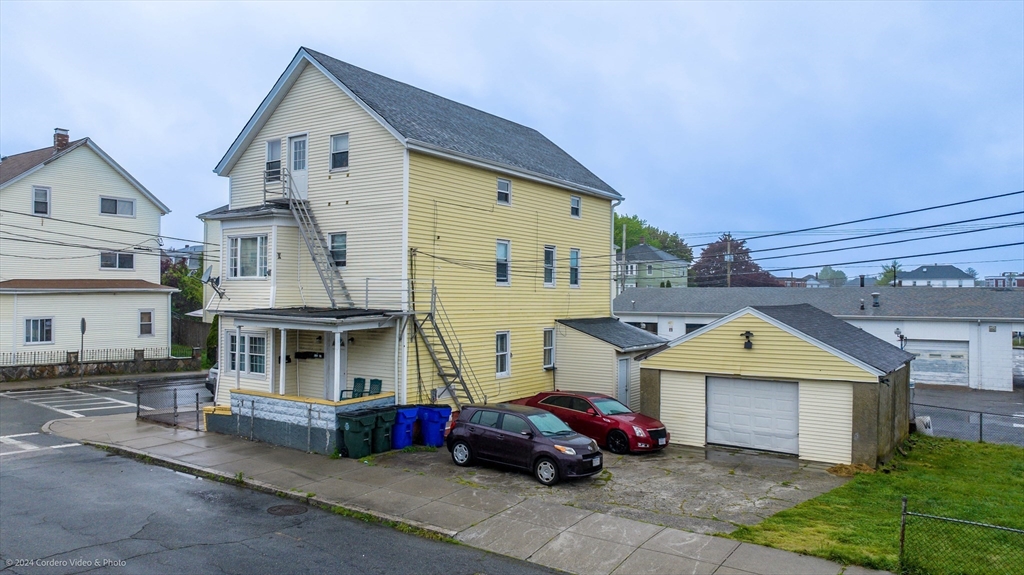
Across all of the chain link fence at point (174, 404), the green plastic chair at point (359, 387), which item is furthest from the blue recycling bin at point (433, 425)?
the chain link fence at point (174, 404)

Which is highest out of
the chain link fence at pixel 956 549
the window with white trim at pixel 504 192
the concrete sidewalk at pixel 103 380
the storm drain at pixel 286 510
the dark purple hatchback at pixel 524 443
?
the window with white trim at pixel 504 192

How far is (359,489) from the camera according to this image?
561 inches

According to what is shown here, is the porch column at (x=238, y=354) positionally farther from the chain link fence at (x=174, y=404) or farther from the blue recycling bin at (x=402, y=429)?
the blue recycling bin at (x=402, y=429)

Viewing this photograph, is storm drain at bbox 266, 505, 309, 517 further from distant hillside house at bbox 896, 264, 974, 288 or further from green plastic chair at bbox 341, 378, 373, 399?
distant hillside house at bbox 896, 264, 974, 288

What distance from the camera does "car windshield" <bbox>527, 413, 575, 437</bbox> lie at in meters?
15.5

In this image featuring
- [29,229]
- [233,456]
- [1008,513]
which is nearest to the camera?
[1008,513]

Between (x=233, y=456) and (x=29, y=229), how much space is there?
2711 cm

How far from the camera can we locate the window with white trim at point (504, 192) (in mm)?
24359

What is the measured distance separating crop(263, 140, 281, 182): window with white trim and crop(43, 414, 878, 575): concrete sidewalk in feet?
30.6

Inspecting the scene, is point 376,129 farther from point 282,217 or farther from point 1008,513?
point 1008,513

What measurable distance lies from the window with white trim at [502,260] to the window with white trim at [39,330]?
83.2ft

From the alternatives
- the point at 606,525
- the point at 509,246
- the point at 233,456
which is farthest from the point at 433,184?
the point at 606,525

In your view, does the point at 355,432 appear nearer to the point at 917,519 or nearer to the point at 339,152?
the point at 339,152

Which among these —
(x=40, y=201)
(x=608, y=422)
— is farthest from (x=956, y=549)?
(x=40, y=201)
